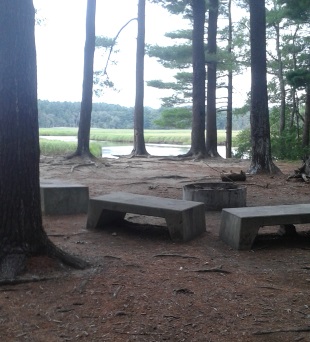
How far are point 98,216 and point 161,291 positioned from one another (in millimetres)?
2415

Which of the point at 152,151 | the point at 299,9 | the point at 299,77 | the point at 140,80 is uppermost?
the point at 299,9

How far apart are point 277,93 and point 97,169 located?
700 inches

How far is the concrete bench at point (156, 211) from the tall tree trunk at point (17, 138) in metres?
1.66

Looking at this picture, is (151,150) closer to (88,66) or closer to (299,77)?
(88,66)

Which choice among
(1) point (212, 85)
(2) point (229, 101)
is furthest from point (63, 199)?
(2) point (229, 101)

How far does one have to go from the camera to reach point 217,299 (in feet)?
12.7

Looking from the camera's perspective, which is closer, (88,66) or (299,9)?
(299,9)

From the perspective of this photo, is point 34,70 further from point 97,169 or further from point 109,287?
point 97,169

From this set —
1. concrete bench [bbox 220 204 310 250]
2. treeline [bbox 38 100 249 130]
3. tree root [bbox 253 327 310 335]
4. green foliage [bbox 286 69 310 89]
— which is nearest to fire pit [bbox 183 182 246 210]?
concrete bench [bbox 220 204 310 250]

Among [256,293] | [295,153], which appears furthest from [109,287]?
[295,153]

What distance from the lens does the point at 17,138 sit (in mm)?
4250

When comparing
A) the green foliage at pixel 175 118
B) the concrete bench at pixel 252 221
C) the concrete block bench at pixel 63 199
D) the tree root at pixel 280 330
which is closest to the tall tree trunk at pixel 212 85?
the green foliage at pixel 175 118

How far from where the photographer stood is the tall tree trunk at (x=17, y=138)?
4180 mm

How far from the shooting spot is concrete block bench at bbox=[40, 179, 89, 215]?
24.3ft
